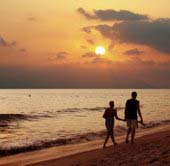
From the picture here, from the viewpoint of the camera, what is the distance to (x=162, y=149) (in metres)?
14.2

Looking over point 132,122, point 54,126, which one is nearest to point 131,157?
point 132,122

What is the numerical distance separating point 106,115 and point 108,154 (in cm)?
201

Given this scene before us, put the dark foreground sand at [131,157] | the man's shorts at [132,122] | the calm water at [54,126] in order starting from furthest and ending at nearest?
the calm water at [54,126]
the man's shorts at [132,122]
the dark foreground sand at [131,157]

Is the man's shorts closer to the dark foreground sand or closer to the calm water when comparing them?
the dark foreground sand

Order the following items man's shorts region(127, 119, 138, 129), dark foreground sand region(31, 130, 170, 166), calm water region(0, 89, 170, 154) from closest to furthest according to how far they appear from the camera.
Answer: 1. dark foreground sand region(31, 130, 170, 166)
2. man's shorts region(127, 119, 138, 129)
3. calm water region(0, 89, 170, 154)

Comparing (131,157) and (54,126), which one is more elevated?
(131,157)

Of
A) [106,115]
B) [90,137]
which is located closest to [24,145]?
[90,137]

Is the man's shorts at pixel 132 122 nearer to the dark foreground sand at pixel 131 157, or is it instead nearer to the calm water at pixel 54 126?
the dark foreground sand at pixel 131 157

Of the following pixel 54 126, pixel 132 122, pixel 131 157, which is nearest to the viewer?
pixel 131 157

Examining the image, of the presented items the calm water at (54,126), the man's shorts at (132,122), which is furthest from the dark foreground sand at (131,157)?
the calm water at (54,126)

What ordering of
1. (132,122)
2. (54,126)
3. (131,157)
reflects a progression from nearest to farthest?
(131,157), (132,122), (54,126)

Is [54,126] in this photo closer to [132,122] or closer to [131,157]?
[132,122]

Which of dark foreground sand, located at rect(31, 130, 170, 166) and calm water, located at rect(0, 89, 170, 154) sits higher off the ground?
dark foreground sand, located at rect(31, 130, 170, 166)

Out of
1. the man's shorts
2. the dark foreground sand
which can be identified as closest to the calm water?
the man's shorts
